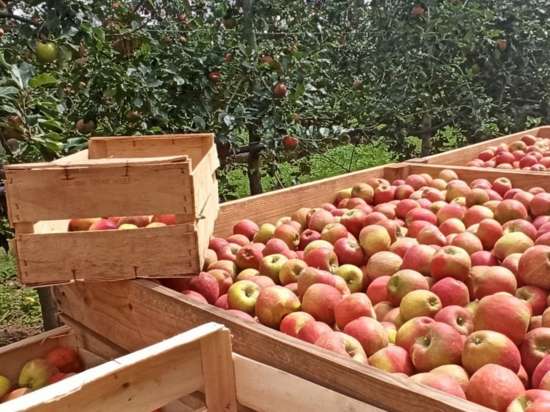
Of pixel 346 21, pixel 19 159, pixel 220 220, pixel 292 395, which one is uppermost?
pixel 346 21

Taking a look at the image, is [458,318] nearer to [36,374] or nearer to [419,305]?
[419,305]

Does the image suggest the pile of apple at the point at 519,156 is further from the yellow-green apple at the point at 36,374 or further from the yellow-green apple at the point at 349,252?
the yellow-green apple at the point at 36,374

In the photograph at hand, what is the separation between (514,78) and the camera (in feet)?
23.6

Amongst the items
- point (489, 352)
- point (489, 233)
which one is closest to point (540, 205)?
point (489, 233)

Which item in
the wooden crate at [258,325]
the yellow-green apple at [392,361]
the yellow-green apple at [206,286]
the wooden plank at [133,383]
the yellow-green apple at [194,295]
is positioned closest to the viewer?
the wooden plank at [133,383]

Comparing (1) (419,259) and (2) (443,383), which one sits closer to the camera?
(2) (443,383)

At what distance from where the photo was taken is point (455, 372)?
1432 mm

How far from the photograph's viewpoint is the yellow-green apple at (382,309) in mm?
1854

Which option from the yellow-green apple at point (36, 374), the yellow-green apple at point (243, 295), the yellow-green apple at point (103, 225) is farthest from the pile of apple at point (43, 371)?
the yellow-green apple at point (243, 295)

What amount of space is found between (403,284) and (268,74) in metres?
3.24

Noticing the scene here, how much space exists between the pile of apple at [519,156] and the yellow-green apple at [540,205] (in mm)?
957

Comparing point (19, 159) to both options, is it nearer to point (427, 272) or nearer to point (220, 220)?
point (220, 220)

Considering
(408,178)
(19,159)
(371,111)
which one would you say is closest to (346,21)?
(371,111)

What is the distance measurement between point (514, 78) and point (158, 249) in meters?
6.41
